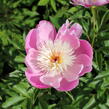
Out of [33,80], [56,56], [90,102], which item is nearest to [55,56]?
[56,56]

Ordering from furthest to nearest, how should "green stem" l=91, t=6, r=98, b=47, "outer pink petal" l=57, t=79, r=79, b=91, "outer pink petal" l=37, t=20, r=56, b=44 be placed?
"green stem" l=91, t=6, r=98, b=47
"outer pink petal" l=37, t=20, r=56, b=44
"outer pink petal" l=57, t=79, r=79, b=91

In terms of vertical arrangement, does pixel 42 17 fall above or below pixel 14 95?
above

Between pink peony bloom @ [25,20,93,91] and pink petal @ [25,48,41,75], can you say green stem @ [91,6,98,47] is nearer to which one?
pink peony bloom @ [25,20,93,91]

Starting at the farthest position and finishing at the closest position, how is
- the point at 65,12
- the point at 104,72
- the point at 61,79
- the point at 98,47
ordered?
the point at 65,12 < the point at 98,47 < the point at 104,72 < the point at 61,79

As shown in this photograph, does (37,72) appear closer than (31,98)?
Yes

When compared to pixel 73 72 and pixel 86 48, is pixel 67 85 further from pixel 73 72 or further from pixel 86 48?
pixel 86 48

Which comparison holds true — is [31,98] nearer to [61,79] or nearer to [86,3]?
[61,79]

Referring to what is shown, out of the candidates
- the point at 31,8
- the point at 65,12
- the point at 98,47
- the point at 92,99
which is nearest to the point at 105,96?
the point at 92,99

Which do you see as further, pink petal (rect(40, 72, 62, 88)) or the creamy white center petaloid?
the creamy white center petaloid

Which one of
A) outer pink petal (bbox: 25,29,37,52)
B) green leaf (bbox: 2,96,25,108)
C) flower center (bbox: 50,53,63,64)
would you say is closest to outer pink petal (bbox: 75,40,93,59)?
flower center (bbox: 50,53,63,64)
